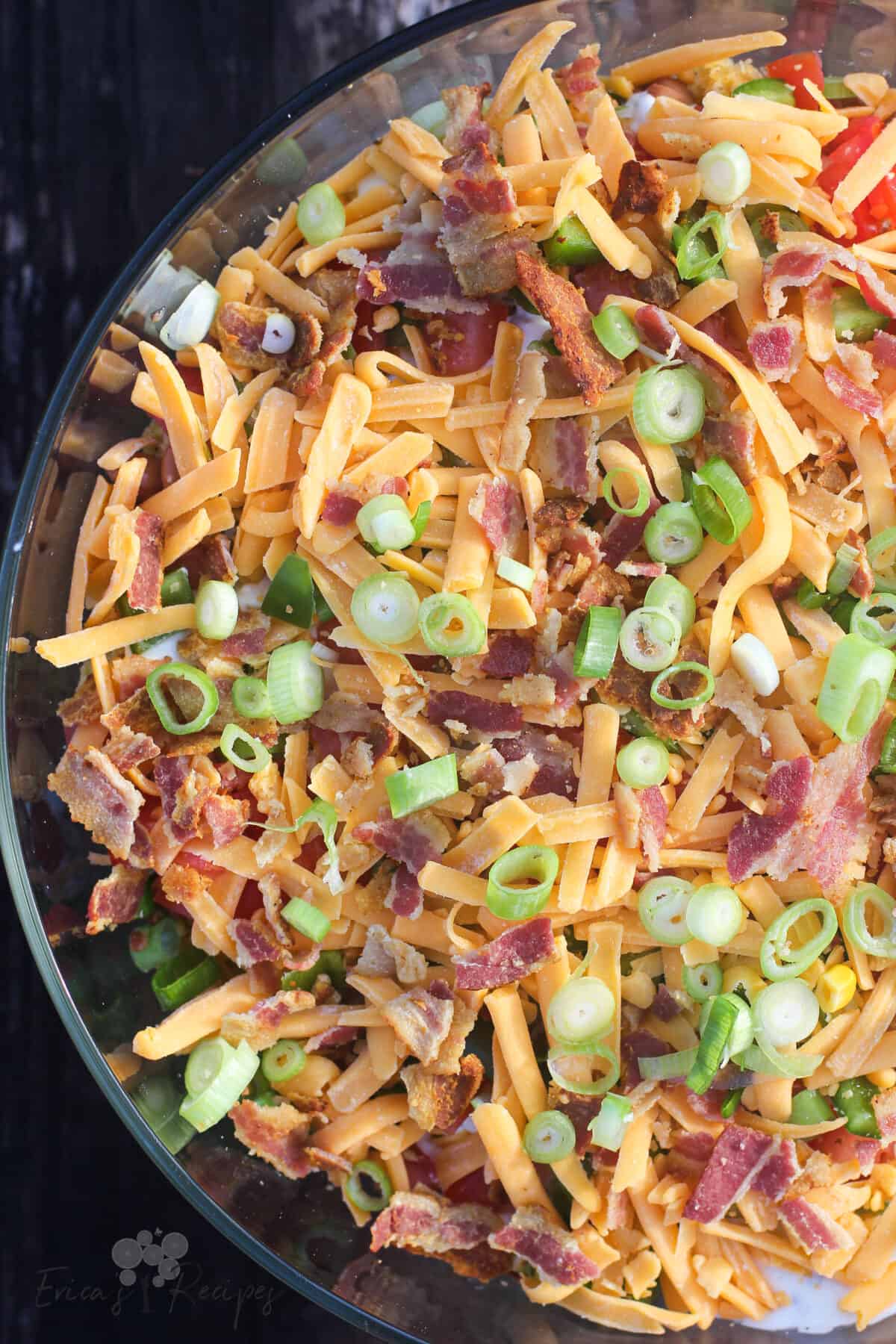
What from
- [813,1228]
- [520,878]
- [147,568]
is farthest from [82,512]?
[813,1228]

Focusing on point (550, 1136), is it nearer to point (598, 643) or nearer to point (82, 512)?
point (598, 643)

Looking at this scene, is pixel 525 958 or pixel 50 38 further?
pixel 50 38

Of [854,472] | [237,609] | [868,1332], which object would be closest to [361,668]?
[237,609]

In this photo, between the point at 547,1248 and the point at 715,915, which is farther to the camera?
the point at 547,1248

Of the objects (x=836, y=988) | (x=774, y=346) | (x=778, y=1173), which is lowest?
(x=778, y=1173)

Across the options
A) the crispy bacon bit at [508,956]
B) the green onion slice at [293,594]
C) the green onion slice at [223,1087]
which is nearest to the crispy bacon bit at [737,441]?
the green onion slice at [293,594]

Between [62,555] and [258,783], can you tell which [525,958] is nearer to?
[258,783]

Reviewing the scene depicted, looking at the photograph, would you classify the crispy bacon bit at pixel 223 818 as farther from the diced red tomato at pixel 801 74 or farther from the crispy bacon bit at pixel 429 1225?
the diced red tomato at pixel 801 74
